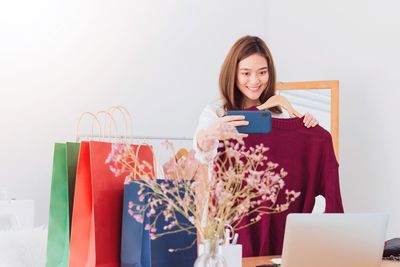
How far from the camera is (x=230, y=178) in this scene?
1.42 m

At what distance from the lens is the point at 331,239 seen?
5.25 ft

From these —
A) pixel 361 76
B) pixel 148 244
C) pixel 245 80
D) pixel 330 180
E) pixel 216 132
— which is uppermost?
pixel 361 76

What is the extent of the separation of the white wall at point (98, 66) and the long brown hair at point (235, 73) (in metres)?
1.40

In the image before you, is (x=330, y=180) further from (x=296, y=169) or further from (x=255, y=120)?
(x=255, y=120)

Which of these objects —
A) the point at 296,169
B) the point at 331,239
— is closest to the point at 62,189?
the point at 331,239

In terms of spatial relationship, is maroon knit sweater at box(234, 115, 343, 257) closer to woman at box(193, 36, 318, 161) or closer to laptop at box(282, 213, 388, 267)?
woman at box(193, 36, 318, 161)

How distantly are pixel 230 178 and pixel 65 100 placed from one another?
8.57 feet

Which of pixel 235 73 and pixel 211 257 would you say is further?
pixel 235 73

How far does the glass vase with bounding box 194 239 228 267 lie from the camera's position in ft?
4.75

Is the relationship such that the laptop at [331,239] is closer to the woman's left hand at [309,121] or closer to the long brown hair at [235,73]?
the woman's left hand at [309,121]

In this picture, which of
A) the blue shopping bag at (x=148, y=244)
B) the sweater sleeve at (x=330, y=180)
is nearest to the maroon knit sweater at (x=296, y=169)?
the sweater sleeve at (x=330, y=180)

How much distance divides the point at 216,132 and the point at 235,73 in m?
1.09

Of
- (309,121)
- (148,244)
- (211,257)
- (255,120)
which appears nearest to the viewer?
(211,257)

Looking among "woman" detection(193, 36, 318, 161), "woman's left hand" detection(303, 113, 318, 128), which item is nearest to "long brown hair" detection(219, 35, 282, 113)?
"woman" detection(193, 36, 318, 161)
